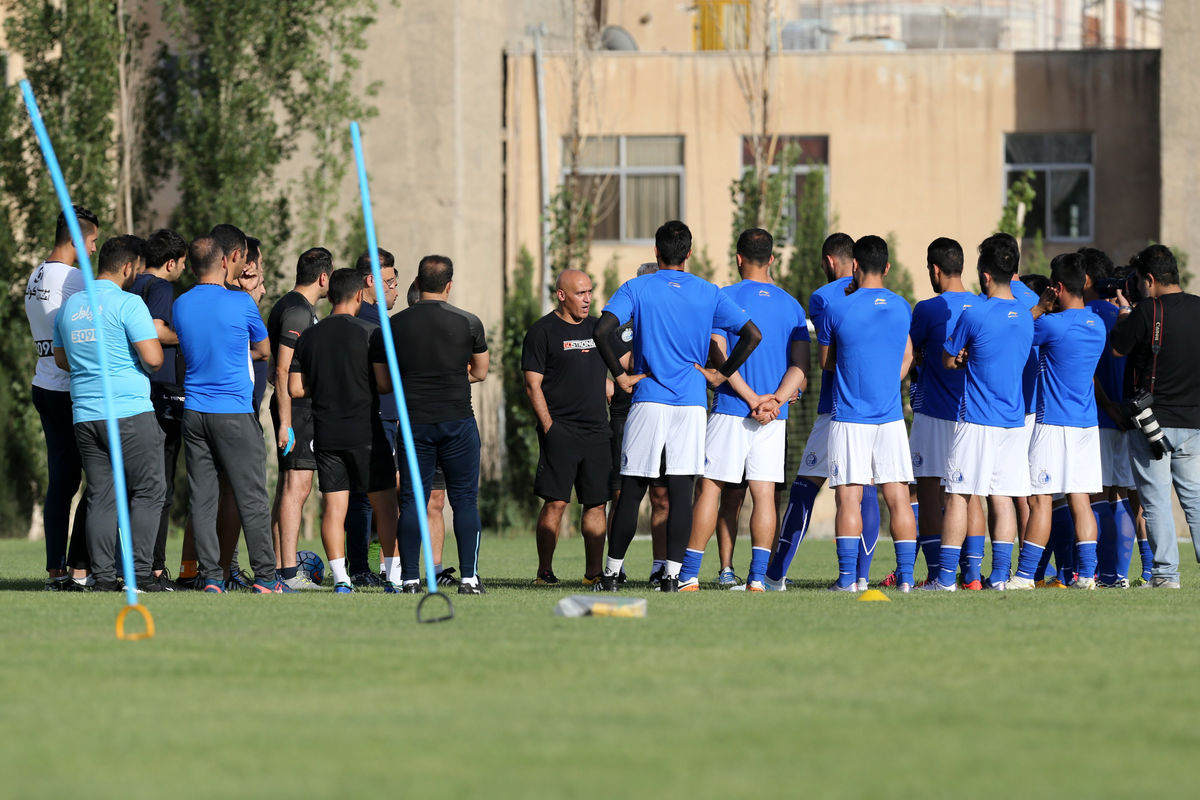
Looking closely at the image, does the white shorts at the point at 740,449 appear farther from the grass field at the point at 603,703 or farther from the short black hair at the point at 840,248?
the grass field at the point at 603,703

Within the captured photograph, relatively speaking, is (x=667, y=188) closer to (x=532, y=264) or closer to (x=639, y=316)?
(x=532, y=264)

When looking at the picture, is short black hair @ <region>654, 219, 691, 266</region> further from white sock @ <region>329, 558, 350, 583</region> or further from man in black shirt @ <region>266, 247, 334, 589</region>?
white sock @ <region>329, 558, 350, 583</region>

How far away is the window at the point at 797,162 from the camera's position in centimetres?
2608

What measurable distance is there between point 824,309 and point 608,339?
4.53 ft

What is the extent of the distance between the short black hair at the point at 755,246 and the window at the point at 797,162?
14.8m

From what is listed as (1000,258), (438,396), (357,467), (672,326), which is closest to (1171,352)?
(1000,258)

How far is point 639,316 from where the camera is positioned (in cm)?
1079

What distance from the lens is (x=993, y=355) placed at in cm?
1103

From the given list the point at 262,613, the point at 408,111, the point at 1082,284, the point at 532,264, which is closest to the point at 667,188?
the point at 532,264

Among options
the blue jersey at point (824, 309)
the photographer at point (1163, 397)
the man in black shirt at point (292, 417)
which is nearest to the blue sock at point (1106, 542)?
the photographer at point (1163, 397)

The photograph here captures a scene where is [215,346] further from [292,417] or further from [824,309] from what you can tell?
[824,309]

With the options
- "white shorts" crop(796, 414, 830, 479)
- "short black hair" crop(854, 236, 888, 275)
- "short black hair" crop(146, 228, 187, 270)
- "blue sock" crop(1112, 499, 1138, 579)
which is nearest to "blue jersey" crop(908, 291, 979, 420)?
"short black hair" crop(854, 236, 888, 275)

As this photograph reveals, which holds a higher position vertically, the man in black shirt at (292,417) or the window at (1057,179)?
the window at (1057,179)

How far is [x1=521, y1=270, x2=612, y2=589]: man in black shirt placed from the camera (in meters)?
11.6
